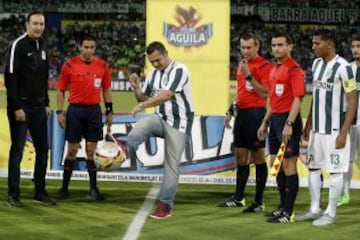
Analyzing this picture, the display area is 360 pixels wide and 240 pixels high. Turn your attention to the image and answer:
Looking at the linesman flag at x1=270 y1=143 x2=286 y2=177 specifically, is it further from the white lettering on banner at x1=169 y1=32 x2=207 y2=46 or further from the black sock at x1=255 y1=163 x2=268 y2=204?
the white lettering on banner at x1=169 y1=32 x2=207 y2=46

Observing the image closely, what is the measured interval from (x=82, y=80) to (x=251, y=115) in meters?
2.03

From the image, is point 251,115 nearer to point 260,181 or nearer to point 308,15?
point 260,181

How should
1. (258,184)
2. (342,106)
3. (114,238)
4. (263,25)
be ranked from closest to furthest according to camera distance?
(114,238), (342,106), (258,184), (263,25)

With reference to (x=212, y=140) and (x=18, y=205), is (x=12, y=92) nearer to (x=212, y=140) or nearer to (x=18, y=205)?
(x=18, y=205)

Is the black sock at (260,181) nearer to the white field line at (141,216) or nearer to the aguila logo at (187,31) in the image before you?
the white field line at (141,216)

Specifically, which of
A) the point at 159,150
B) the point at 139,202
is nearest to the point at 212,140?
the point at 159,150

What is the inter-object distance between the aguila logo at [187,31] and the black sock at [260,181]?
3420 mm

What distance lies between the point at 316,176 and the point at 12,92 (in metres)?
3.23

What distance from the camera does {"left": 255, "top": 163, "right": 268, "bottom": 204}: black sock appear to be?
806 cm

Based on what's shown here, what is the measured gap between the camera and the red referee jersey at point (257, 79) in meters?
8.12

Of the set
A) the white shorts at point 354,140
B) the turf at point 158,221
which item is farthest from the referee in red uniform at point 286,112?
the white shorts at point 354,140

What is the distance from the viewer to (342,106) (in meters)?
6.95

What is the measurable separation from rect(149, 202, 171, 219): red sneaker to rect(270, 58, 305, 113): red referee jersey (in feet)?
4.73

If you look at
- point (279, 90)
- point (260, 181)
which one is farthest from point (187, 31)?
point (279, 90)
